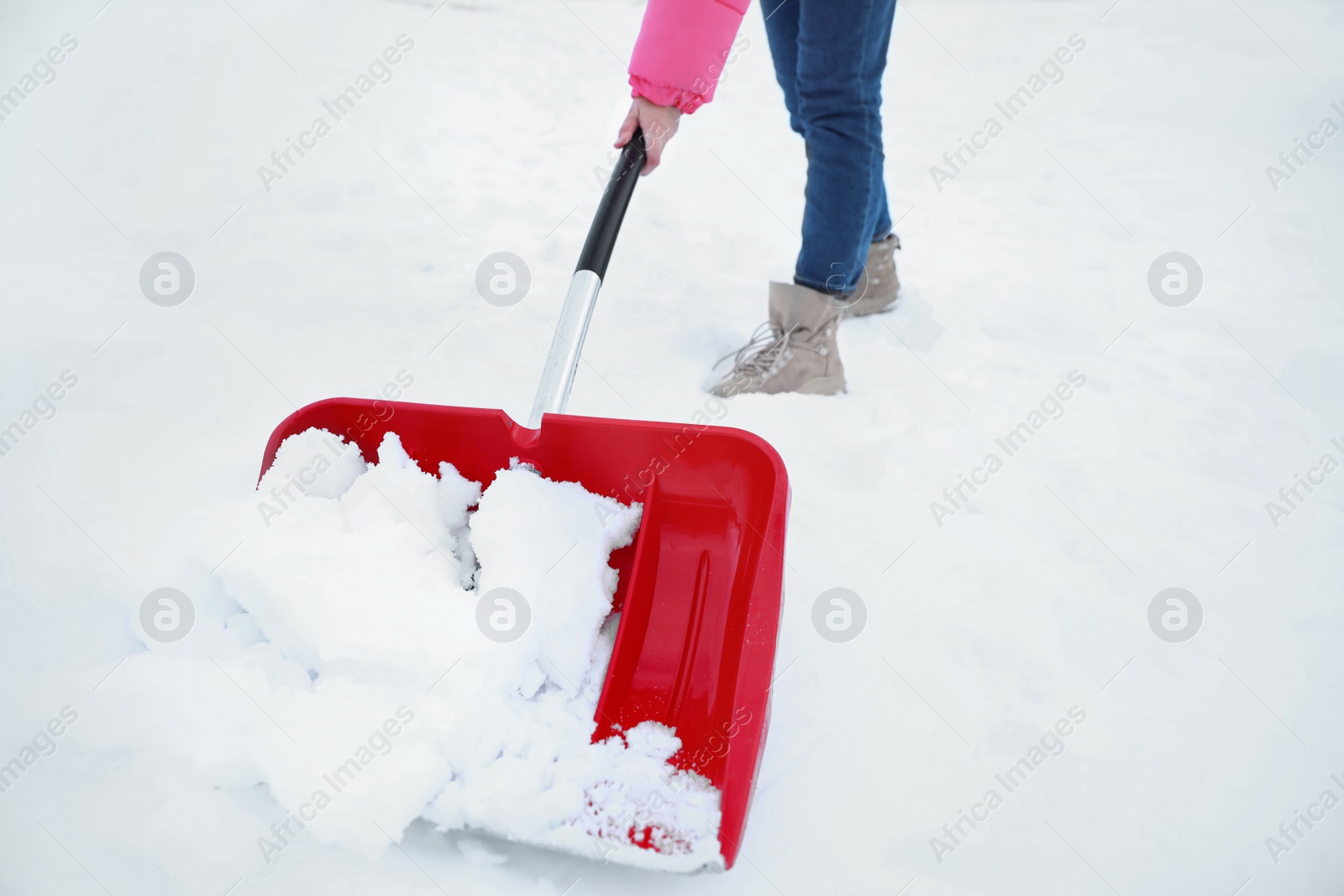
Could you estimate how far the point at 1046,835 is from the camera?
2.77ft

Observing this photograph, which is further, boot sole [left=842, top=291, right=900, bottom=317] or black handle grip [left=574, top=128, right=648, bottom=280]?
boot sole [left=842, top=291, right=900, bottom=317]

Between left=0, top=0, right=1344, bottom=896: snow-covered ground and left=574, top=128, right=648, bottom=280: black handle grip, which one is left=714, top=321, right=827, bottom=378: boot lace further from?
left=574, top=128, right=648, bottom=280: black handle grip

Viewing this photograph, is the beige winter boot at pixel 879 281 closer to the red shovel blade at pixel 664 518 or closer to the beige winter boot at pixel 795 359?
the beige winter boot at pixel 795 359

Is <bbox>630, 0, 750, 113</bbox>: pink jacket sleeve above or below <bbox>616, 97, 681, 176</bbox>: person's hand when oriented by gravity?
above

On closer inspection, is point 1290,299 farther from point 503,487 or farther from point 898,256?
point 503,487

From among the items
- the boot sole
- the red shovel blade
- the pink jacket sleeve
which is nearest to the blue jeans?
the pink jacket sleeve

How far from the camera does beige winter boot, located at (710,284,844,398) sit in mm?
1388

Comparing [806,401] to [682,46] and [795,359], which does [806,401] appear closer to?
[795,359]

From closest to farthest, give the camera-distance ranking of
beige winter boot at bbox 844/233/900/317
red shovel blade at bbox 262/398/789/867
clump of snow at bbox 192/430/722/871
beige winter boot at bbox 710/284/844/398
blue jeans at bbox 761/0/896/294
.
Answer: clump of snow at bbox 192/430/722/871, red shovel blade at bbox 262/398/789/867, blue jeans at bbox 761/0/896/294, beige winter boot at bbox 710/284/844/398, beige winter boot at bbox 844/233/900/317

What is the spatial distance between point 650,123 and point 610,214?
153mm

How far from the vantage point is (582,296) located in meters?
1.03

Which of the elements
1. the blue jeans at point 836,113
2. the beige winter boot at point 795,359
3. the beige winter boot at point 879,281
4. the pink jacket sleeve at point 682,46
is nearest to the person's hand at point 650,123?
the pink jacket sleeve at point 682,46

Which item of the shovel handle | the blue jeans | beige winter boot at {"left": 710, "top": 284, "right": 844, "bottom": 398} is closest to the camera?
the shovel handle

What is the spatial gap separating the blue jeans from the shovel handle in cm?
33
